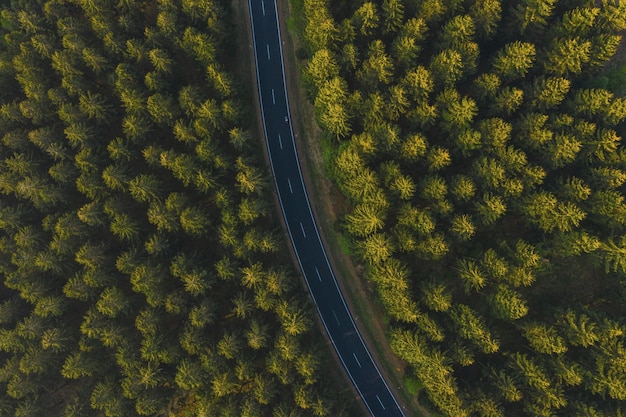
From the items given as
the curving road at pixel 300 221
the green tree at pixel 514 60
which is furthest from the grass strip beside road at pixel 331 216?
the green tree at pixel 514 60

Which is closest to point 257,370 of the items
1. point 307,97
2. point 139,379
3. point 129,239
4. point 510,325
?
point 139,379

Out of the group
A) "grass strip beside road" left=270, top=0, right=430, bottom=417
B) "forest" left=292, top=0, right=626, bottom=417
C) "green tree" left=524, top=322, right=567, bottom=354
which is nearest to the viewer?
"forest" left=292, top=0, right=626, bottom=417

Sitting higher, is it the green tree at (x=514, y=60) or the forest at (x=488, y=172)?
the green tree at (x=514, y=60)

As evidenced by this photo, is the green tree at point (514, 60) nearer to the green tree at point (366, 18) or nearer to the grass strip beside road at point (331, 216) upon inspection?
the green tree at point (366, 18)

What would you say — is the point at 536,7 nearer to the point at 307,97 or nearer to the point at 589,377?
the point at 307,97

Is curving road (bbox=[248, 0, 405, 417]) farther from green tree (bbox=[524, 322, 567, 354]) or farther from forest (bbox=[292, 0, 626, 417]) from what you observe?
green tree (bbox=[524, 322, 567, 354])

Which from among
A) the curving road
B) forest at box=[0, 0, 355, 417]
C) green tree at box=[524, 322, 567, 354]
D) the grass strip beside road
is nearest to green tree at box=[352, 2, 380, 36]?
the grass strip beside road
